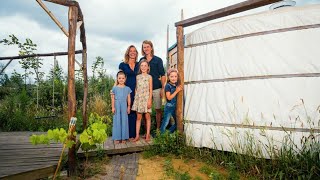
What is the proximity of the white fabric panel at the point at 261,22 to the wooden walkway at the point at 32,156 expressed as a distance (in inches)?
81.2

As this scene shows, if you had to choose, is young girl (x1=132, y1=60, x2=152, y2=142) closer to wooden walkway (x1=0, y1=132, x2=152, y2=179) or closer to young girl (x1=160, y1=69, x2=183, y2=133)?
young girl (x1=160, y1=69, x2=183, y2=133)

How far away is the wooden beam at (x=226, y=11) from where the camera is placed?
3.72 metres

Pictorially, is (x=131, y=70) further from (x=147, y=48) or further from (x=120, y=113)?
(x=120, y=113)

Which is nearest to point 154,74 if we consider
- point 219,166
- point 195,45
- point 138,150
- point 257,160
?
point 195,45

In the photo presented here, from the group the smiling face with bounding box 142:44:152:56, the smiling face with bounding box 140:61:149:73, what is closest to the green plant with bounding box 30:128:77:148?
the smiling face with bounding box 140:61:149:73

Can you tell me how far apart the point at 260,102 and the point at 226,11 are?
56.6 inches

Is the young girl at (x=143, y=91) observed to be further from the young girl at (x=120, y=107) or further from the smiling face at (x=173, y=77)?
the smiling face at (x=173, y=77)

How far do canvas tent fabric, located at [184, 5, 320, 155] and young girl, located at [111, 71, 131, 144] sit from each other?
1051mm

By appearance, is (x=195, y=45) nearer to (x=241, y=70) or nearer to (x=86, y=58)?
(x=241, y=70)

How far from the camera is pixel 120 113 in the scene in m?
4.59

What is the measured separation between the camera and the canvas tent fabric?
344cm

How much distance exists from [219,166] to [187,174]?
2.20 feet

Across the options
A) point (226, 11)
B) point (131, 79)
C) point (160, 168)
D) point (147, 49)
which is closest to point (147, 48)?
point (147, 49)

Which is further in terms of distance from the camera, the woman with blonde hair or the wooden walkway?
the woman with blonde hair
